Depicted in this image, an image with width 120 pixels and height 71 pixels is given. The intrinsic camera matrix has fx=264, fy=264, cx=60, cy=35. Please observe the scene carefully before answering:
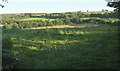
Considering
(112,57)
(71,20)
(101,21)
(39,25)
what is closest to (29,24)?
(39,25)

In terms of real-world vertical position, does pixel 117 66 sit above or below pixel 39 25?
above

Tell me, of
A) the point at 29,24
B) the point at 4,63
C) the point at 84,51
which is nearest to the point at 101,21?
the point at 29,24

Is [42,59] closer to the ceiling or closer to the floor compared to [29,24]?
closer to the ceiling

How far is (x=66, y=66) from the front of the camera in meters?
21.3

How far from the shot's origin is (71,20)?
9831 centimetres

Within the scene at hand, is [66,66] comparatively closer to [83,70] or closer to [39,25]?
[83,70]

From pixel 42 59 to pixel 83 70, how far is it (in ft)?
24.8

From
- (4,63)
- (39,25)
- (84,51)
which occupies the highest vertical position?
(4,63)

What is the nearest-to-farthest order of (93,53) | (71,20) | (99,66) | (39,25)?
(99,66) < (93,53) < (39,25) < (71,20)

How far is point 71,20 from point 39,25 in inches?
540

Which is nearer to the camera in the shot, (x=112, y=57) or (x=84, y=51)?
(x=112, y=57)

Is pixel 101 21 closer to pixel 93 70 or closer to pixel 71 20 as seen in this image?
pixel 71 20

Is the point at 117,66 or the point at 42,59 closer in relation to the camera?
the point at 117,66

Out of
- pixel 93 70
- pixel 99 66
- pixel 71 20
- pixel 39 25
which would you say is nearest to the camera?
pixel 93 70
